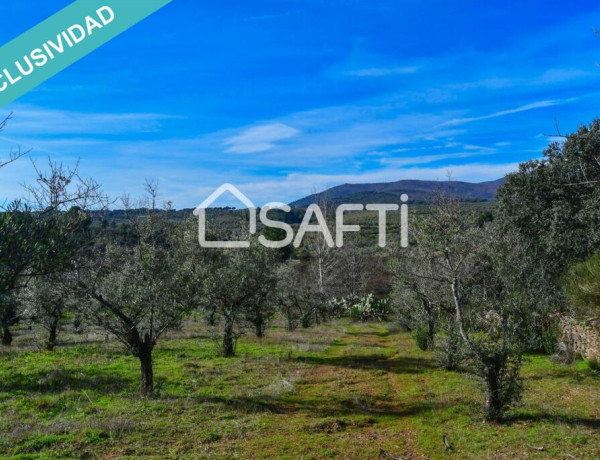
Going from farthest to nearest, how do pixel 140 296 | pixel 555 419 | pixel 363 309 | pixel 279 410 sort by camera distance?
1. pixel 363 309
2. pixel 140 296
3. pixel 279 410
4. pixel 555 419

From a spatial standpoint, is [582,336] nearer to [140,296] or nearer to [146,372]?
[146,372]

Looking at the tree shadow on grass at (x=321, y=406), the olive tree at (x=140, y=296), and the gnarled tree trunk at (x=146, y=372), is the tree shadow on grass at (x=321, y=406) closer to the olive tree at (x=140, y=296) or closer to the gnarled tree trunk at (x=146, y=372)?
the gnarled tree trunk at (x=146, y=372)

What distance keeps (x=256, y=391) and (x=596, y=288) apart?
48.0ft

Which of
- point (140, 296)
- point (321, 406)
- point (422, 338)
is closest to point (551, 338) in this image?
point (422, 338)

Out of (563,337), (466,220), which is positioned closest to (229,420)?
(466,220)

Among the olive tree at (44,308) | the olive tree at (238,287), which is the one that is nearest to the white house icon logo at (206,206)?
the olive tree at (238,287)

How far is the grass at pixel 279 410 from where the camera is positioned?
1086cm

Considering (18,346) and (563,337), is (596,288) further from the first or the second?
(18,346)

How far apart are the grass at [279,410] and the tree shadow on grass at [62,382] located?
5 centimetres

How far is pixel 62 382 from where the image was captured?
705 inches

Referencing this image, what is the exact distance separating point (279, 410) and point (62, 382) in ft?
32.4

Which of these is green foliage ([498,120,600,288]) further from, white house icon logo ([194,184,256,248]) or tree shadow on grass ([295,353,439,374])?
white house icon logo ([194,184,256,248])

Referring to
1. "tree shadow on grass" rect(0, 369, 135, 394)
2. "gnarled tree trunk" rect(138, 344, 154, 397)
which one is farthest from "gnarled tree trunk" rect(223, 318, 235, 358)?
"gnarled tree trunk" rect(138, 344, 154, 397)

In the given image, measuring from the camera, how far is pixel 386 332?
39.2 m
